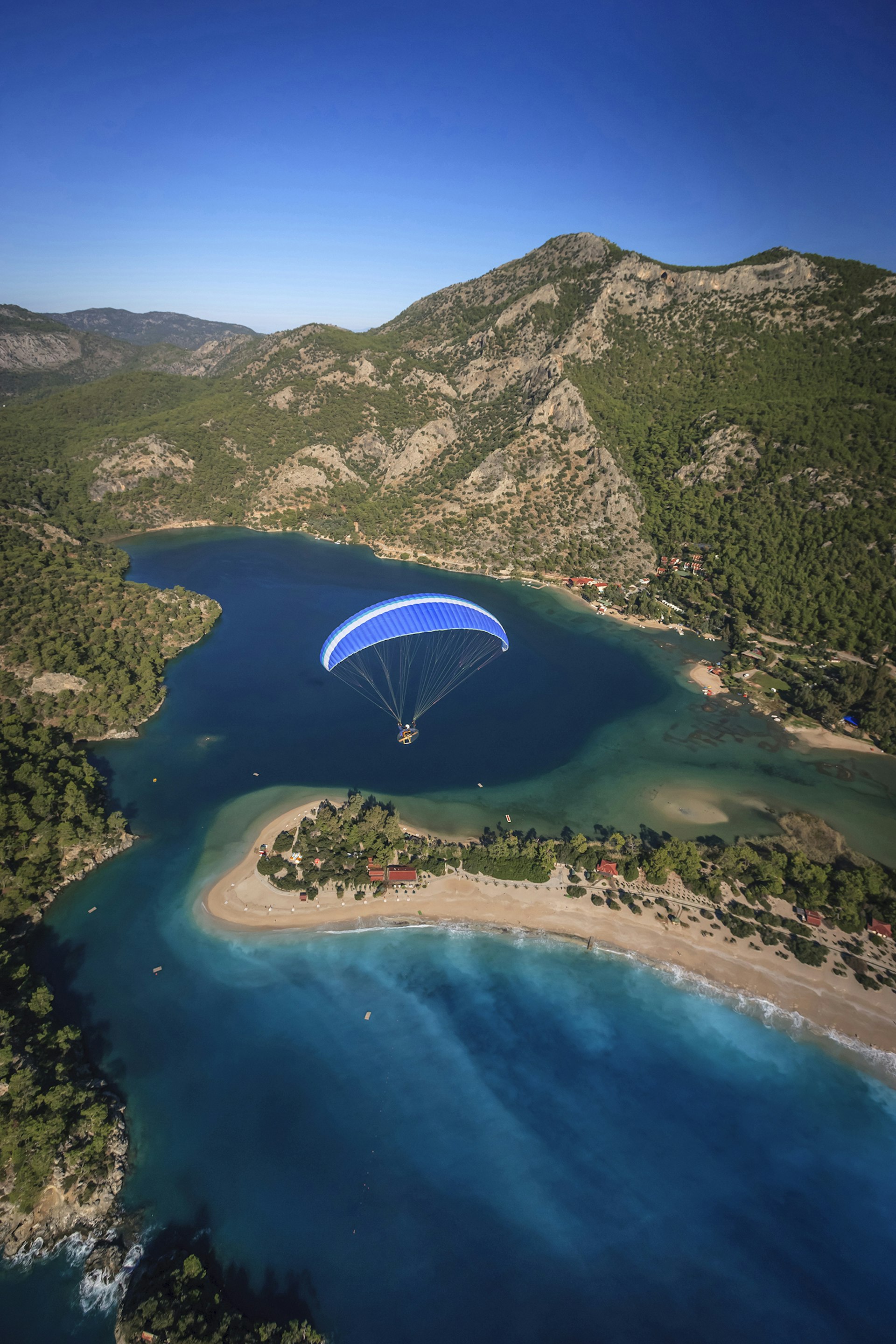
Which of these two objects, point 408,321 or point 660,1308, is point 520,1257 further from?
point 408,321

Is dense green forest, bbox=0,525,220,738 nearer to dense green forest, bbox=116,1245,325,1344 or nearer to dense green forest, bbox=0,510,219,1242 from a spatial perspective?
dense green forest, bbox=0,510,219,1242

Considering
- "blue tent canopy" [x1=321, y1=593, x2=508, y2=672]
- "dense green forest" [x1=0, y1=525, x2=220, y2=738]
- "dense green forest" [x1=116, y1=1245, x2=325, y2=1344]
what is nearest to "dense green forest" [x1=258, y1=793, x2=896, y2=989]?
"blue tent canopy" [x1=321, y1=593, x2=508, y2=672]

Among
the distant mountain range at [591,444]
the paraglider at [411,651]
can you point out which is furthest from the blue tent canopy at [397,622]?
the distant mountain range at [591,444]

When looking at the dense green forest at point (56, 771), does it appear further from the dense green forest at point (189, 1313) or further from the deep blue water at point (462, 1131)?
the dense green forest at point (189, 1313)

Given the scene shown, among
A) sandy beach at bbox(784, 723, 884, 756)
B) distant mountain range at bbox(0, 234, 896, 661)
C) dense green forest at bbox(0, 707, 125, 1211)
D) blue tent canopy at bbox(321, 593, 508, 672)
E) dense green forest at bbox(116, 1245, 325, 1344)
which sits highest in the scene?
distant mountain range at bbox(0, 234, 896, 661)

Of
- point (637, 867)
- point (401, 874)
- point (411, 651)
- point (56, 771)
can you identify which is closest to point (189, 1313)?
point (401, 874)
